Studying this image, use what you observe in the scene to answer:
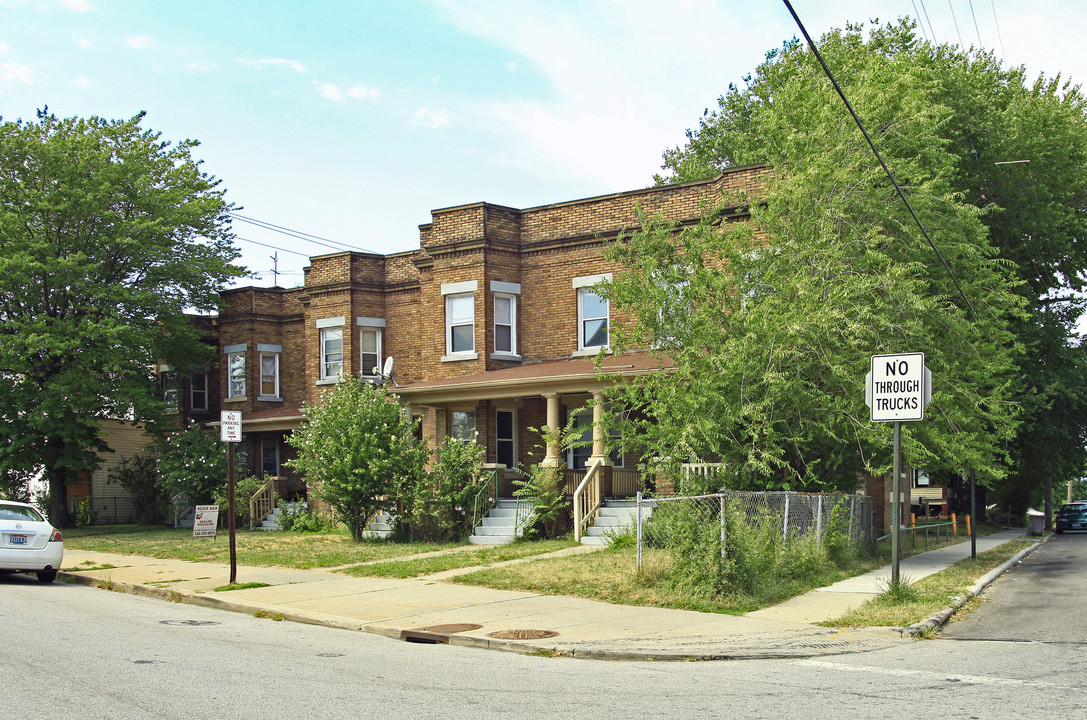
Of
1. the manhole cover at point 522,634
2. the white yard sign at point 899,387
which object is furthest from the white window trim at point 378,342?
the white yard sign at point 899,387

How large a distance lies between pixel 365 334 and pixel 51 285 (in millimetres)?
9047

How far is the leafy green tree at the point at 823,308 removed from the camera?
642 inches

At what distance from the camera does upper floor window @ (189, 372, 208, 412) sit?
34.7 m

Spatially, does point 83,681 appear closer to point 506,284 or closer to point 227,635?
point 227,635

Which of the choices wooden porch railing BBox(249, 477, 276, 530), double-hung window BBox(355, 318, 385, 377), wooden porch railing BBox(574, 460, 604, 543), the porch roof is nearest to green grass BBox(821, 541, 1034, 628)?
wooden porch railing BBox(574, 460, 604, 543)

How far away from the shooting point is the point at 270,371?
3350cm

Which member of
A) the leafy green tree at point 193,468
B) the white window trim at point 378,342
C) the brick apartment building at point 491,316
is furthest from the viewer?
the white window trim at point 378,342

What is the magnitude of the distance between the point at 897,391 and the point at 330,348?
22.1 metres

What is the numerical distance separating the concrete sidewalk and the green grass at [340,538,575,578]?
582 millimetres

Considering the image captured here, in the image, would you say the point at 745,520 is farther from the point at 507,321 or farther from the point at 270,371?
the point at 270,371

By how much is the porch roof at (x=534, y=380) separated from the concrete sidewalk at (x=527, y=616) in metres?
7.21

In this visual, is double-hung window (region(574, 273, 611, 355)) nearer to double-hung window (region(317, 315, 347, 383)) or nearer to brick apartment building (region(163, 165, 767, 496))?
brick apartment building (region(163, 165, 767, 496))

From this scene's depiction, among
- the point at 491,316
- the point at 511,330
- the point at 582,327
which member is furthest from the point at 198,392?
the point at 582,327

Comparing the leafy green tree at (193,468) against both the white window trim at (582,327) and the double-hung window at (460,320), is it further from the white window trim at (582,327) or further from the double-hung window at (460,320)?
the white window trim at (582,327)
